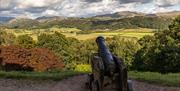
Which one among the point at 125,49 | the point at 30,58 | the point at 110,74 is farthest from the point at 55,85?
the point at 125,49

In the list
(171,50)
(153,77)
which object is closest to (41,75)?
(153,77)

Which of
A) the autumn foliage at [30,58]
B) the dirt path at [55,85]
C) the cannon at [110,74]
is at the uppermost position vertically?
the cannon at [110,74]

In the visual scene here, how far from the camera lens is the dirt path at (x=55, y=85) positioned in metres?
17.0

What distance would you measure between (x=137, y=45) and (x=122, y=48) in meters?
3.17

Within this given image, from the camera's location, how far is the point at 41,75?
782 inches

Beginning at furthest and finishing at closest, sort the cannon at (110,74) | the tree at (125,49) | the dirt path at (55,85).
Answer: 1. the tree at (125,49)
2. the dirt path at (55,85)
3. the cannon at (110,74)

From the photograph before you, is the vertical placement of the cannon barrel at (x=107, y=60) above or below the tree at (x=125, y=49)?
above

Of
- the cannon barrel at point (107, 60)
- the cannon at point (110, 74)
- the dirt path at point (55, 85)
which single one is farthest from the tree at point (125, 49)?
the cannon at point (110, 74)

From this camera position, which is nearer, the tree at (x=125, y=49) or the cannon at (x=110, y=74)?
the cannon at (x=110, y=74)

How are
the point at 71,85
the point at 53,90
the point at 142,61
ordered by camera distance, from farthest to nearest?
the point at 142,61
the point at 71,85
the point at 53,90

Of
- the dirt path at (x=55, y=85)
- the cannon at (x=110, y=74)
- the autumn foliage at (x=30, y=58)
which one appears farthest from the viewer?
the autumn foliage at (x=30, y=58)

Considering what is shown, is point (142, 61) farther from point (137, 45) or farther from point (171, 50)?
point (137, 45)

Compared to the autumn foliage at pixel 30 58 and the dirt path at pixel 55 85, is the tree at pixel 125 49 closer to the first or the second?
the autumn foliage at pixel 30 58

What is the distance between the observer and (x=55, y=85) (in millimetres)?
18062
